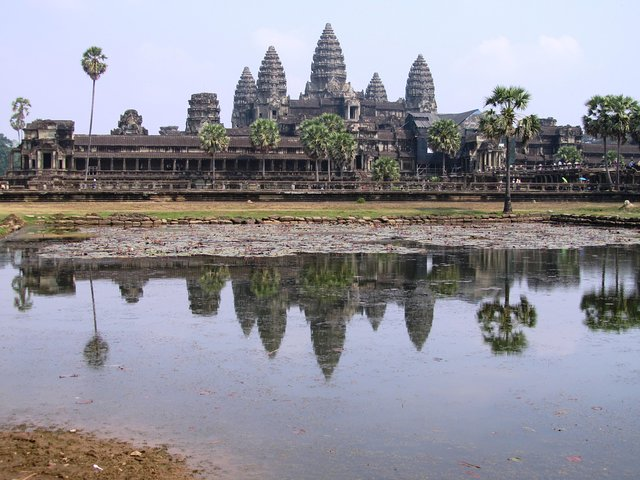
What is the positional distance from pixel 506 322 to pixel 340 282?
6.47 m

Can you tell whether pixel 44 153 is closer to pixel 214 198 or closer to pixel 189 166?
pixel 189 166

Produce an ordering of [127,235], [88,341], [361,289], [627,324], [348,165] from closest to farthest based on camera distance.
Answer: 1. [88,341]
2. [627,324]
3. [361,289]
4. [127,235]
5. [348,165]

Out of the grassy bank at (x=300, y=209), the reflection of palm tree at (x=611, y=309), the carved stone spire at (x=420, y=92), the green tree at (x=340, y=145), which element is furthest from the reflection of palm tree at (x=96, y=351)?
the carved stone spire at (x=420, y=92)

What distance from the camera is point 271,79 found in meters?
182

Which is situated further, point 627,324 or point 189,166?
point 189,166

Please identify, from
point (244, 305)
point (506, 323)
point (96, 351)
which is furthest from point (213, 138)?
point (96, 351)

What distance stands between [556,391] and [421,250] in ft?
71.1

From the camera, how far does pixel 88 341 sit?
15633 millimetres

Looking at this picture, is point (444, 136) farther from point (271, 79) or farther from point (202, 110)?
point (271, 79)

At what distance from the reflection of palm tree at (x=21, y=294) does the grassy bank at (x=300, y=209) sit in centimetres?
2923

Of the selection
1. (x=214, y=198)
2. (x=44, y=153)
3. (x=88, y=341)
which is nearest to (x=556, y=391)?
(x=88, y=341)

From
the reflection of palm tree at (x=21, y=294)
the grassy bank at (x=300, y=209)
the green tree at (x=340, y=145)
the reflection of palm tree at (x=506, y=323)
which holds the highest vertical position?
the green tree at (x=340, y=145)

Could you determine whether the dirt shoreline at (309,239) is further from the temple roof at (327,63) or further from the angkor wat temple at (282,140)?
the temple roof at (327,63)

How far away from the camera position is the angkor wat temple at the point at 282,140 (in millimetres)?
121250
